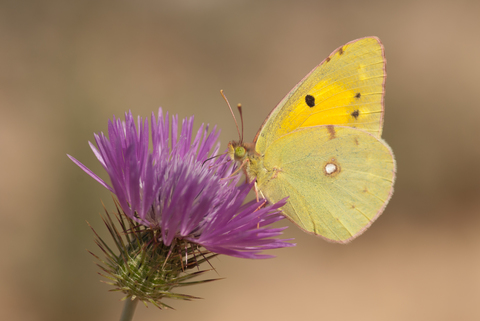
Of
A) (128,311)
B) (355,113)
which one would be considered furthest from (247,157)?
(128,311)

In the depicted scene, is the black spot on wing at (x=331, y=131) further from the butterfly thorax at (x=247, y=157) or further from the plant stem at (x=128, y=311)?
the plant stem at (x=128, y=311)

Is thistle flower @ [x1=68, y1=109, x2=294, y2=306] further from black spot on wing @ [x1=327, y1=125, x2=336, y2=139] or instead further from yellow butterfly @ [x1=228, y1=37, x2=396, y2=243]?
black spot on wing @ [x1=327, y1=125, x2=336, y2=139]

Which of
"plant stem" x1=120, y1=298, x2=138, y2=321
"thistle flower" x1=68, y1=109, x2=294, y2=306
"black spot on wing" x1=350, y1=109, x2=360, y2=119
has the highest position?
"black spot on wing" x1=350, y1=109, x2=360, y2=119

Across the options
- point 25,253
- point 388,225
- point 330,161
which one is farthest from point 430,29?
point 25,253

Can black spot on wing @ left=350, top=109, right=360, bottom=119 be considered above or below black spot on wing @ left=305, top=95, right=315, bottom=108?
above

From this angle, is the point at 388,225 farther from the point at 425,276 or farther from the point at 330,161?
the point at 330,161

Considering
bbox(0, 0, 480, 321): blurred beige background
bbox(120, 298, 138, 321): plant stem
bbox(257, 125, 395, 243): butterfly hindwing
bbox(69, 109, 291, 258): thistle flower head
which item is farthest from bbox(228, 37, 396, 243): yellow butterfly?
bbox(0, 0, 480, 321): blurred beige background


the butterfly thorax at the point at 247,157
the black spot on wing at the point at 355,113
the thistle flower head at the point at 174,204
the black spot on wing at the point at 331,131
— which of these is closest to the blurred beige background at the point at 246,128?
the butterfly thorax at the point at 247,157
